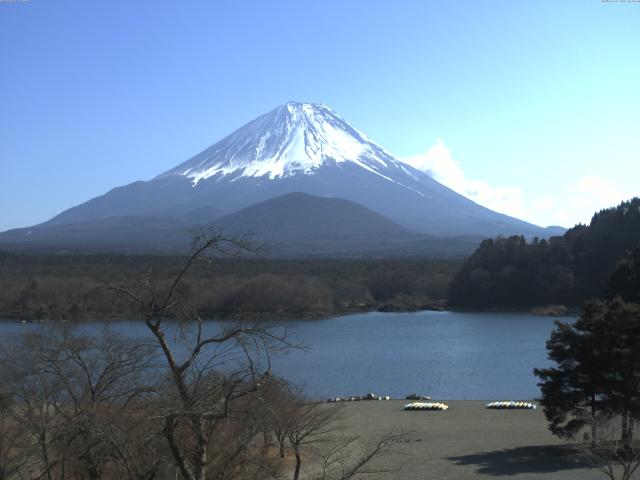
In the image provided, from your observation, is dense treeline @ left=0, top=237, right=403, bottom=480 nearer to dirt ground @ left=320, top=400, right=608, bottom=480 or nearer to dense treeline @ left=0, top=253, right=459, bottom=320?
dirt ground @ left=320, top=400, right=608, bottom=480

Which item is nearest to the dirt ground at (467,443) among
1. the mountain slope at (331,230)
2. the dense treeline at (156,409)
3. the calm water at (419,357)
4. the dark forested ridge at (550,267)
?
the calm water at (419,357)

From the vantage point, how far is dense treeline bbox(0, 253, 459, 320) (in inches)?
1272

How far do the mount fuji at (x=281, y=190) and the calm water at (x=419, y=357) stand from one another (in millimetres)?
51466

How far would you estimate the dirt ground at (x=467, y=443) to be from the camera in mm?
9352

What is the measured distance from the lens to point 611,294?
57.5ft

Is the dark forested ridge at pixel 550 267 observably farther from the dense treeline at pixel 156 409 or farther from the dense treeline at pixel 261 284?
the dense treeline at pixel 156 409

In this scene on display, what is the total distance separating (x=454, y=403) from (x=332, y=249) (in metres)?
56.5

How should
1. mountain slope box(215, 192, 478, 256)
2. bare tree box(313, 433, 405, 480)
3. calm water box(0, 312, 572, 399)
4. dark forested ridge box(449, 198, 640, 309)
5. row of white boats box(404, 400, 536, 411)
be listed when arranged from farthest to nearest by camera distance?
mountain slope box(215, 192, 478, 256)
dark forested ridge box(449, 198, 640, 309)
calm water box(0, 312, 572, 399)
row of white boats box(404, 400, 536, 411)
bare tree box(313, 433, 405, 480)

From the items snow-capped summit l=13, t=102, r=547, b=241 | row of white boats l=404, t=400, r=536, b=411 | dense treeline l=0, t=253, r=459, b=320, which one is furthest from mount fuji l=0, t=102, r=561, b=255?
row of white boats l=404, t=400, r=536, b=411

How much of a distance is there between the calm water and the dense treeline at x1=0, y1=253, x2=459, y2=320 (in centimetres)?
387

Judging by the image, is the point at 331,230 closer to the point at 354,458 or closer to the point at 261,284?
the point at 261,284

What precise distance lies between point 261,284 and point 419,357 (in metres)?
15.0

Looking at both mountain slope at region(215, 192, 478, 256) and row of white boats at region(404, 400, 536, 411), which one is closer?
row of white boats at region(404, 400, 536, 411)

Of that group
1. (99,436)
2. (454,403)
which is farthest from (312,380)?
(99,436)
